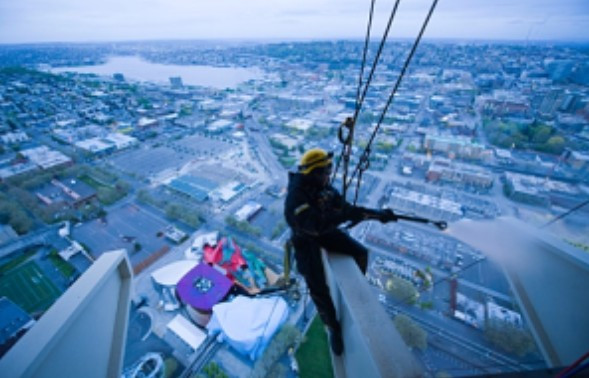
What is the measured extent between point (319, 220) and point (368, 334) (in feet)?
2.38

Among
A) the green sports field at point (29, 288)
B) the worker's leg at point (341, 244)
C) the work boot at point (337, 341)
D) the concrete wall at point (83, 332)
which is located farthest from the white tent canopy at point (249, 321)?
the worker's leg at point (341, 244)

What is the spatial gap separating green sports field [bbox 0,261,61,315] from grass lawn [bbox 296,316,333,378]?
843cm

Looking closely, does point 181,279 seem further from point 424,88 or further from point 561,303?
point 424,88

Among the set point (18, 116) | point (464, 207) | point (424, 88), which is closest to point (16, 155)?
point (18, 116)

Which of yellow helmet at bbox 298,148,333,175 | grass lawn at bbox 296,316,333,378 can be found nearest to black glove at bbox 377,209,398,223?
yellow helmet at bbox 298,148,333,175

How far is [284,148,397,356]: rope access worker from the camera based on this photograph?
1.65 metres

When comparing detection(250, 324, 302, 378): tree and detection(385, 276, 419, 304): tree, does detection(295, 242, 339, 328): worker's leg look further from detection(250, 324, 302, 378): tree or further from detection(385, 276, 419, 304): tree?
detection(385, 276, 419, 304): tree

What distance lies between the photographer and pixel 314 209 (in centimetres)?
168

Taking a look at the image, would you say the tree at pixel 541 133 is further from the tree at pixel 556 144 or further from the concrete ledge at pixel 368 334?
the concrete ledge at pixel 368 334

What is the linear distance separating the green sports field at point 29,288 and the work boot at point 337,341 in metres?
10.5

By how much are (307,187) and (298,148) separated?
1913 cm

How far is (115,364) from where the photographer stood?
1.60 metres

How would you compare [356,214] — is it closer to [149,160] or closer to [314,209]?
[314,209]

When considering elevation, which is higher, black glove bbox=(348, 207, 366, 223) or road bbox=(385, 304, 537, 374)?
black glove bbox=(348, 207, 366, 223)
